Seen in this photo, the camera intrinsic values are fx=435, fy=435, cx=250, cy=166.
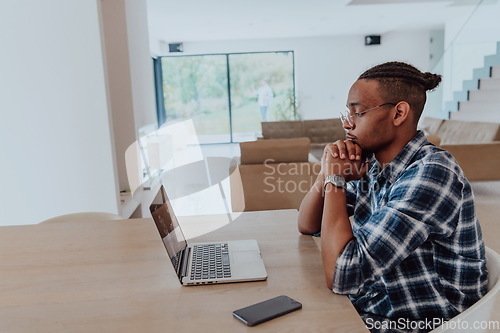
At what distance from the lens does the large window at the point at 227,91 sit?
10.5 meters

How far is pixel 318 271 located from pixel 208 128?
32.3ft

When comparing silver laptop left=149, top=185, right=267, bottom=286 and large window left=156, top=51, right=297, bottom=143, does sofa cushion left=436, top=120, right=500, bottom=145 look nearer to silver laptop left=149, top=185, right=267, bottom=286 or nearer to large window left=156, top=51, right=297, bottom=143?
large window left=156, top=51, right=297, bottom=143

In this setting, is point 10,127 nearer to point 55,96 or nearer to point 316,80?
point 55,96

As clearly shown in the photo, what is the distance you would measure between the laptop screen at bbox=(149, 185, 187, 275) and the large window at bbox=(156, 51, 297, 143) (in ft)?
29.6

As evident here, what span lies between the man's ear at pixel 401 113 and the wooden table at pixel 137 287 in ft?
1.52

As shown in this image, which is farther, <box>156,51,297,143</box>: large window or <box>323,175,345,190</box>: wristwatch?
<box>156,51,297,143</box>: large window

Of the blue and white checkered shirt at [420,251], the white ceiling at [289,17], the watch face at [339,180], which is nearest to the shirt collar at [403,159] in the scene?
the blue and white checkered shirt at [420,251]

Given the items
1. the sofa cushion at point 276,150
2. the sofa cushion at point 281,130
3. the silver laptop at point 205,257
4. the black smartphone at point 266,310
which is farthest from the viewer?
the sofa cushion at point 281,130

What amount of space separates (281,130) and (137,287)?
6.21 m

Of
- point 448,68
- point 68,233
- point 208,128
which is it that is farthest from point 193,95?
point 68,233

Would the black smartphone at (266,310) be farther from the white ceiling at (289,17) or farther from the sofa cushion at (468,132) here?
the white ceiling at (289,17)

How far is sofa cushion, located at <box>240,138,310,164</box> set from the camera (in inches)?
150

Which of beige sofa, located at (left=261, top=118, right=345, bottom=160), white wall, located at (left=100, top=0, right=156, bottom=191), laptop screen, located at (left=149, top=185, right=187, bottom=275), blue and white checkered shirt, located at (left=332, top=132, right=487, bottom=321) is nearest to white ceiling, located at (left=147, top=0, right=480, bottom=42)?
beige sofa, located at (left=261, top=118, right=345, bottom=160)

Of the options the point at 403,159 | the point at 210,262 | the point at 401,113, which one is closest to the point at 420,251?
the point at 403,159
